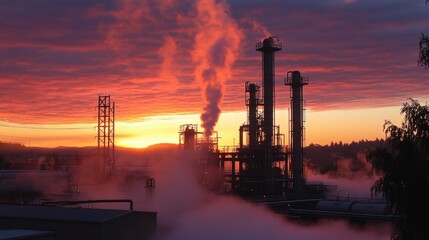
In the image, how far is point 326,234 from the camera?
4228 centimetres

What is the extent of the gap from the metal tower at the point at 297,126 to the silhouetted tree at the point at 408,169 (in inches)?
1790

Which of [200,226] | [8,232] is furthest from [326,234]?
[8,232]

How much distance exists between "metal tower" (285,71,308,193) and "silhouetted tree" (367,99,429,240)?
45455 mm

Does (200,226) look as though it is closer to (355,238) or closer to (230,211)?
(230,211)

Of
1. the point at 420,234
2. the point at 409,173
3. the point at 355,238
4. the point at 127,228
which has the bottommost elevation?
the point at 355,238

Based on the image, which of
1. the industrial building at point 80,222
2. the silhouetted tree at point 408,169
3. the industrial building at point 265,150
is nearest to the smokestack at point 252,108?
the industrial building at point 265,150

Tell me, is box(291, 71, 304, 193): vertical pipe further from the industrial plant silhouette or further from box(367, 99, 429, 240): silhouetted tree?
box(367, 99, 429, 240): silhouetted tree

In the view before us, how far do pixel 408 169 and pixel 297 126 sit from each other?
4659 centimetres

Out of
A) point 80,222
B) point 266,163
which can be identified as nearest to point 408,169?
point 80,222

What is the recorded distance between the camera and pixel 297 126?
196 ft

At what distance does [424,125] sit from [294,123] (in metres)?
46.9

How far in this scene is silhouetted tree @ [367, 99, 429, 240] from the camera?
13.2 m

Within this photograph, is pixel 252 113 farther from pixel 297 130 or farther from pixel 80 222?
pixel 80 222

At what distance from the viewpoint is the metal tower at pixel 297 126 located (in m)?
59.3
